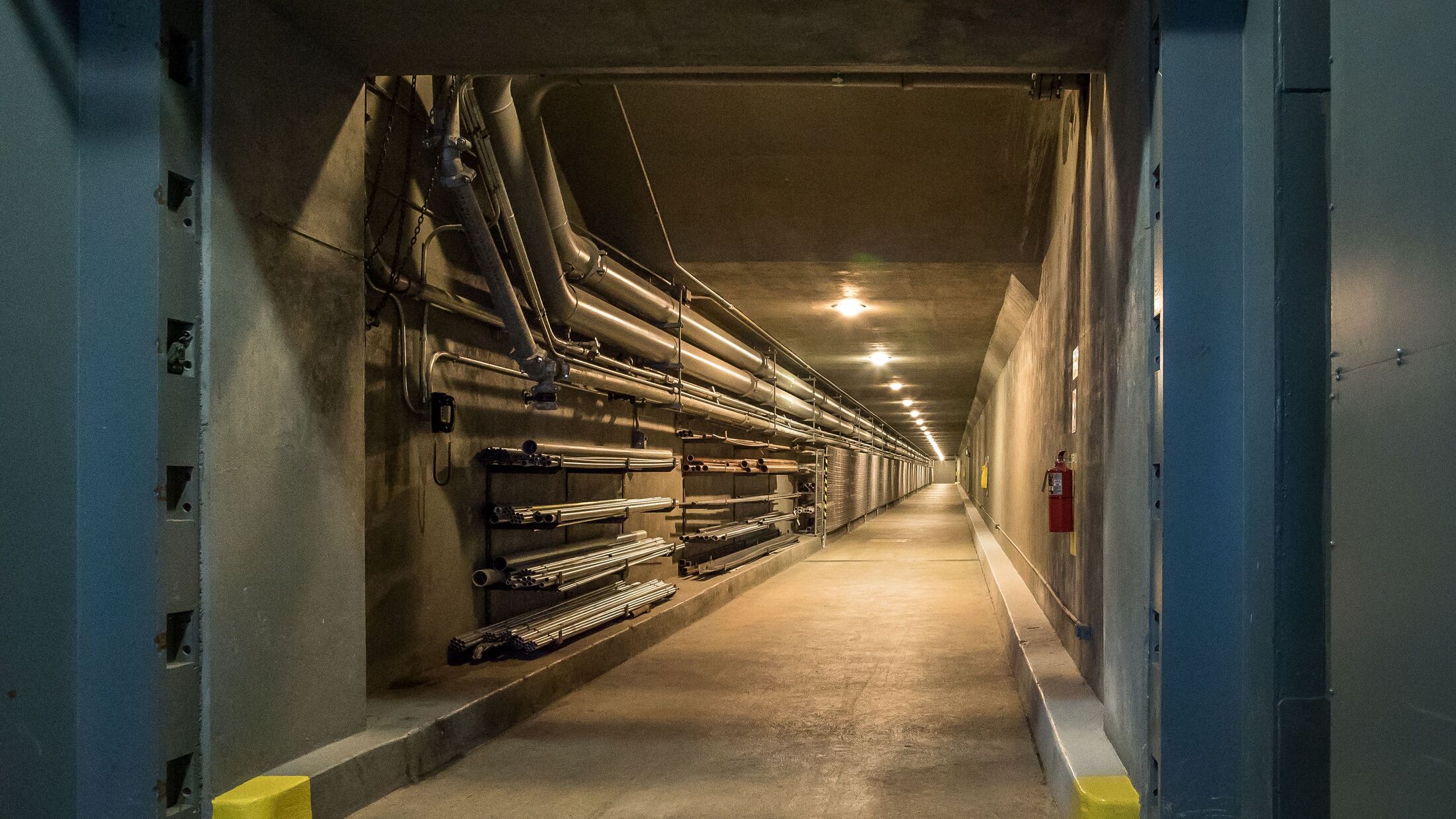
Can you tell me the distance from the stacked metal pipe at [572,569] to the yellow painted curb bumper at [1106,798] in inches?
117

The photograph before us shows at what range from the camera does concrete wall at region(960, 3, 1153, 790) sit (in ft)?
11.4

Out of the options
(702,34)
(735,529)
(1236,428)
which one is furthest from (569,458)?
(735,529)

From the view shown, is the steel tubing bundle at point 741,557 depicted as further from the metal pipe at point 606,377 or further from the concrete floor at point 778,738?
the concrete floor at point 778,738

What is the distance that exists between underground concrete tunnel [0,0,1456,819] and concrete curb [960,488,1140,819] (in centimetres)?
3

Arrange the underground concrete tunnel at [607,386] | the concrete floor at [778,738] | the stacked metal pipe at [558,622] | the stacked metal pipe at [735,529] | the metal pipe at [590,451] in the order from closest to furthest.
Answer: the underground concrete tunnel at [607,386] < the concrete floor at [778,738] < the stacked metal pipe at [558,622] < the metal pipe at [590,451] < the stacked metal pipe at [735,529]

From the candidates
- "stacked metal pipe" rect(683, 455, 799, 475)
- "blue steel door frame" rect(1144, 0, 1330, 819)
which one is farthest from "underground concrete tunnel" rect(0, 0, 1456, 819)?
"stacked metal pipe" rect(683, 455, 799, 475)

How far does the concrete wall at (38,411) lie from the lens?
2908mm

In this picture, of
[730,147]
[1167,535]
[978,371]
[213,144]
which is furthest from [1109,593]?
[978,371]

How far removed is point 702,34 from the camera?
4.02m

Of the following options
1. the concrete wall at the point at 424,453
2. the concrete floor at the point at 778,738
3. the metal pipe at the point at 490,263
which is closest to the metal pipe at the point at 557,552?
the concrete wall at the point at 424,453

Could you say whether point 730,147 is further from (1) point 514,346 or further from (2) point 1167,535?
(2) point 1167,535

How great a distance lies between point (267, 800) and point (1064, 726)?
127 inches

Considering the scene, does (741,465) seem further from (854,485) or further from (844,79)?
(854,485)

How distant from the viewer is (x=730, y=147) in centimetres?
726
